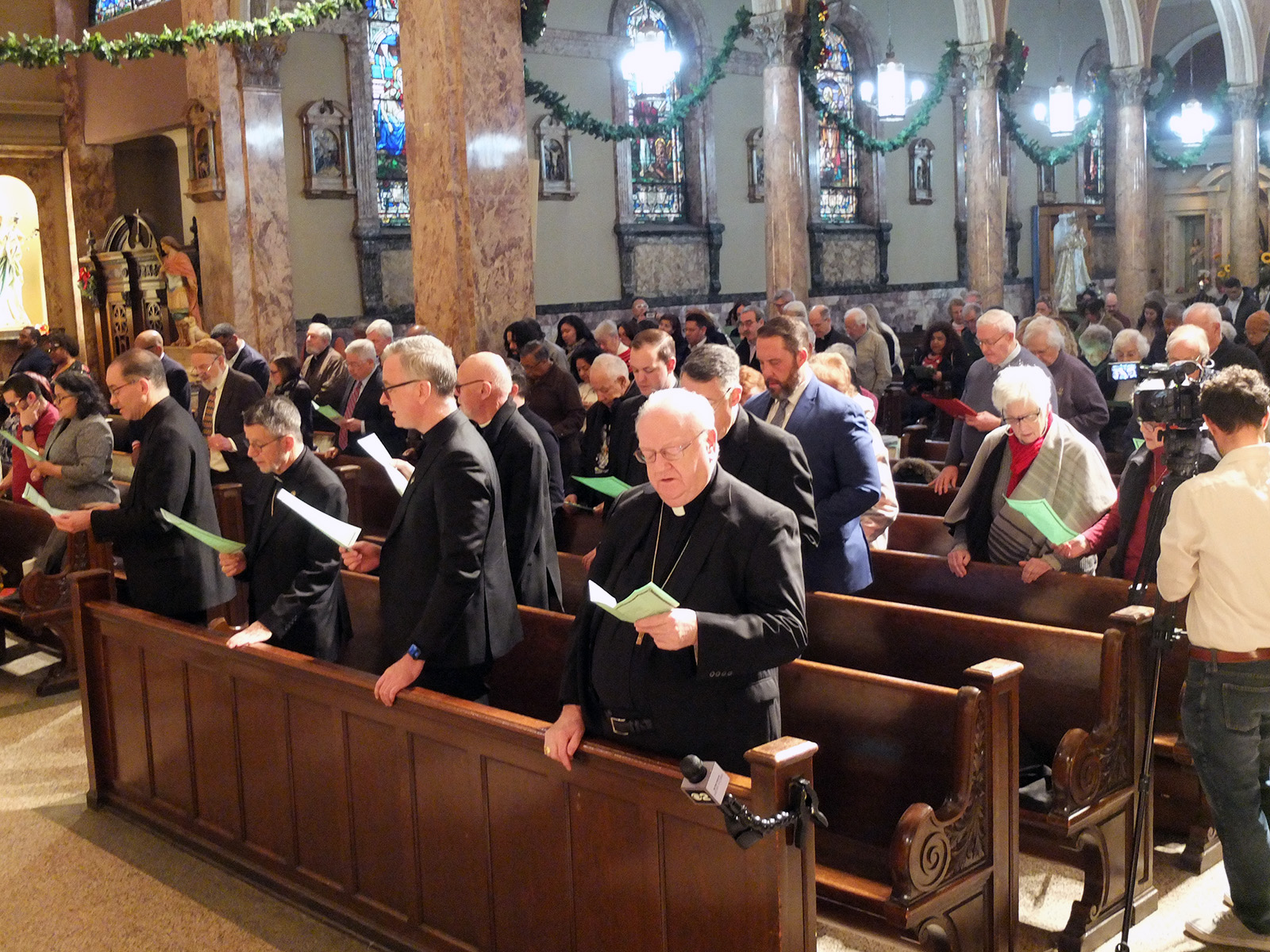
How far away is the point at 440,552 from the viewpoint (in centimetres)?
411

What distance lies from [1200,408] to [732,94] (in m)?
16.8

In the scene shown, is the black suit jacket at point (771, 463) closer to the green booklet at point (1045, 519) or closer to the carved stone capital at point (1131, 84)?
the green booklet at point (1045, 519)

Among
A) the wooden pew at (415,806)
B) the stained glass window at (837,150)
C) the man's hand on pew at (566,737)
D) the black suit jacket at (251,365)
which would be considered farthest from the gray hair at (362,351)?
the stained glass window at (837,150)

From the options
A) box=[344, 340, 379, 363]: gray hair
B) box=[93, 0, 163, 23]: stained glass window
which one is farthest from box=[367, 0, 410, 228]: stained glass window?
box=[344, 340, 379, 363]: gray hair

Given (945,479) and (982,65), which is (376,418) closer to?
(945,479)

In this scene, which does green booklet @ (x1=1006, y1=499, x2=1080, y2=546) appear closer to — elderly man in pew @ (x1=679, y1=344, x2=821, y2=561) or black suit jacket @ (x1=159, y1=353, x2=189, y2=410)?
elderly man in pew @ (x1=679, y1=344, x2=821, y2=561)

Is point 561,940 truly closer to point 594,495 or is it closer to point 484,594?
point 484,594

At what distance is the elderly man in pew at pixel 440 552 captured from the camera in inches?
158

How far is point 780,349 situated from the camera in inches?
199

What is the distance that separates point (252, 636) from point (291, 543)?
0.35 m

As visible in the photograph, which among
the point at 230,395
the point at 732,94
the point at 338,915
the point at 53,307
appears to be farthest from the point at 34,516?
the point at 732,94

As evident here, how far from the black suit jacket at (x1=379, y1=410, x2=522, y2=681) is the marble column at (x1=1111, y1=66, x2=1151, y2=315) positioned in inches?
632

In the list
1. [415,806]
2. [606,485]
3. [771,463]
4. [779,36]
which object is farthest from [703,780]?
[779,36]

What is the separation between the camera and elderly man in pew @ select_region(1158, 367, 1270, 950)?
147 inches
